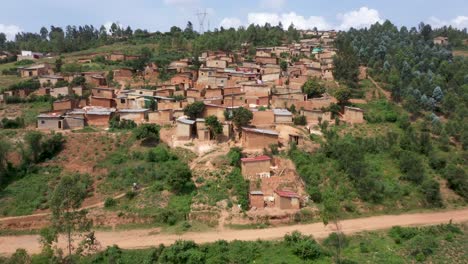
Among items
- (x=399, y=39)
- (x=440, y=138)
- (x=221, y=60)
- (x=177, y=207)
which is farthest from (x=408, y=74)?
(x=177, y=207)

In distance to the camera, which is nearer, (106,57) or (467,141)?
(467,141)

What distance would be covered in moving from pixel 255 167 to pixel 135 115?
36.9 feet

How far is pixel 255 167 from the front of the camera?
2214cm

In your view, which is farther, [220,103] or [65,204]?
[220,103]

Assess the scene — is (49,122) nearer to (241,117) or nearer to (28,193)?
(28,193)

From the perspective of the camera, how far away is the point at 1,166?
75.2ft

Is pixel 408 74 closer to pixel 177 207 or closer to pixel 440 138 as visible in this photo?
pixel 440 138

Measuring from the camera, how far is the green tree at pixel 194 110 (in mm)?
27078

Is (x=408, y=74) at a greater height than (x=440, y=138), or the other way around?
(x=408, y=74)

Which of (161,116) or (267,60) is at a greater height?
(267,60)

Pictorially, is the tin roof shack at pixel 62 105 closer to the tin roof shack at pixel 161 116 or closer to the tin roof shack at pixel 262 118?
the tin roof shack at pixel 161 116

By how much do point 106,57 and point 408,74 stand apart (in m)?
36.0

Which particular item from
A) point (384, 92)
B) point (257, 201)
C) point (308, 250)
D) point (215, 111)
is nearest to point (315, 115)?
point (215, 111)

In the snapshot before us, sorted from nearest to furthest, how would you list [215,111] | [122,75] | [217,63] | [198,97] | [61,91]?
[215,111] < [198,97] < [61,91] < [122,75] < [217,63]
